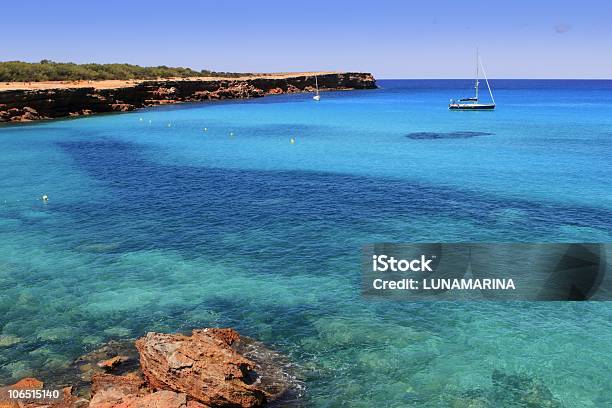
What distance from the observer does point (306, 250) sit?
114 feet

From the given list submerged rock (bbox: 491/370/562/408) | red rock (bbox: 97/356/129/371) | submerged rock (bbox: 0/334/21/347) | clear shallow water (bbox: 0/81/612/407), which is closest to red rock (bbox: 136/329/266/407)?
red rock (bbox: 97/356/129/371)

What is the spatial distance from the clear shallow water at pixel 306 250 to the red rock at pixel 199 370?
119 inches

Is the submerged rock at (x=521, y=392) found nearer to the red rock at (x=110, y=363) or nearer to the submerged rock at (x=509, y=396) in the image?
the submerged rock at (x=509, y=396)

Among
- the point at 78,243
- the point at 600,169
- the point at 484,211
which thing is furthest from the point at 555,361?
the point at 600,169

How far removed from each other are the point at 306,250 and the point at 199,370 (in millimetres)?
→ 17146

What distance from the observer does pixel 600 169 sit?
61.6 meters

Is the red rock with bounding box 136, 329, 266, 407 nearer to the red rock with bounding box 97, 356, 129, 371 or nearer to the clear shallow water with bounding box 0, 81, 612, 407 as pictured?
the red rock with bounding box 97, 356, 129, 371

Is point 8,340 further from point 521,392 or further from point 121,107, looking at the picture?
point 121,107

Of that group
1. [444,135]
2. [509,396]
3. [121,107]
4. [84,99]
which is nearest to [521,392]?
[509,396]

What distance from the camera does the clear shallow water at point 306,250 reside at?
22.0 meters

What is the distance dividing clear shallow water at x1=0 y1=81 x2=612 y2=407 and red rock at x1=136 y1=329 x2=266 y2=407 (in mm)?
3031

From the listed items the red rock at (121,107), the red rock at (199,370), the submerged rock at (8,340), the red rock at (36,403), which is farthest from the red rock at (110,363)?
the red rock at (121,107)

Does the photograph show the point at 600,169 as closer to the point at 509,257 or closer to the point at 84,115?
the point at 509,257

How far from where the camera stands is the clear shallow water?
72.2 ft
